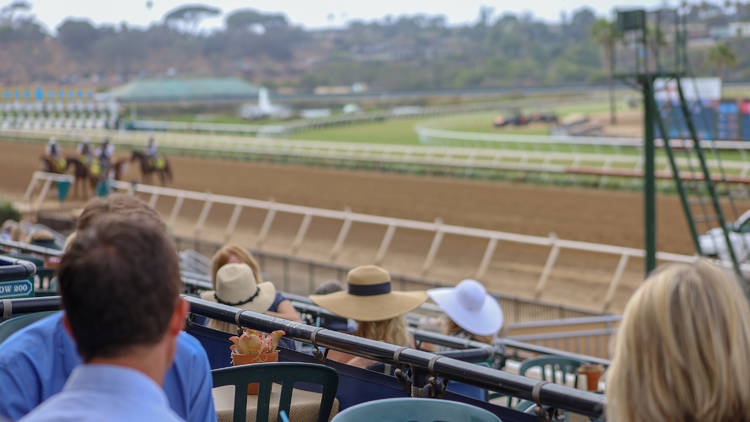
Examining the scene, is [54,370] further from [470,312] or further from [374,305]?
[470,312]

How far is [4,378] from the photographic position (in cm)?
189

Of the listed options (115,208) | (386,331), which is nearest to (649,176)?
(386,331)

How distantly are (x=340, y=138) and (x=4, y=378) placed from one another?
34.1 metres

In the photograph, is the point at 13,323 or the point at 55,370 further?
the point at 13,323

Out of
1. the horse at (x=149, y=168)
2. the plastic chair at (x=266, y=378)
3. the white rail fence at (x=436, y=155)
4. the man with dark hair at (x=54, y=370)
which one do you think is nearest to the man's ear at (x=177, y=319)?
the man with dark hair at (x=54, y=370)

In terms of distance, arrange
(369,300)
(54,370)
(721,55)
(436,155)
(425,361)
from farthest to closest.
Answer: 1. (721,55)
2. (436,155)
3. (369,300)
4. (425,361)
5. (54,370)

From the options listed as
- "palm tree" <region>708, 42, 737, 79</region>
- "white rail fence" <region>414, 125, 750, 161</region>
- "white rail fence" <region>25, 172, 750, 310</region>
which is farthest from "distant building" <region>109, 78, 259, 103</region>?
"white rail fence" <region>25, 172, 750, 310</region>

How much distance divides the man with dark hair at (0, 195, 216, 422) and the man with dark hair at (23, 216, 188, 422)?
58 cm

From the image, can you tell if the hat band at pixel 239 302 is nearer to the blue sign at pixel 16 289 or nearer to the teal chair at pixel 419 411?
the blue sign at pixel 16 289

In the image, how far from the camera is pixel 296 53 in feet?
474

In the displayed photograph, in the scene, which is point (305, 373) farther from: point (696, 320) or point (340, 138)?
point (340, 138)

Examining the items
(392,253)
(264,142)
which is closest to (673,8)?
(392,253)

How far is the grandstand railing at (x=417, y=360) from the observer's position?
198cm

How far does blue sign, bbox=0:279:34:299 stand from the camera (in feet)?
10.1
